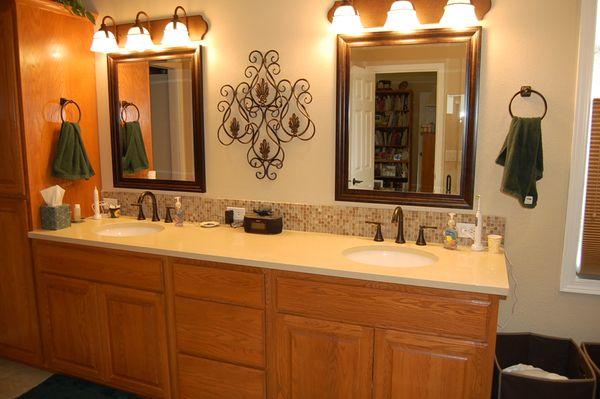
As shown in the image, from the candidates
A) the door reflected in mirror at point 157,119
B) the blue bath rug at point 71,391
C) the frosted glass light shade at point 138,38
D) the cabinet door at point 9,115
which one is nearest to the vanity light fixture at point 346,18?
the door reflected in mirror at point 157,119

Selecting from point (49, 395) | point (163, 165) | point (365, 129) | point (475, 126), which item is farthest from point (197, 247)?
point (475, 126)

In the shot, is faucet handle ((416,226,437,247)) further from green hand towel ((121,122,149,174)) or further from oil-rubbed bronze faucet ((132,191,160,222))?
green hand towel ((121,122,149,174))

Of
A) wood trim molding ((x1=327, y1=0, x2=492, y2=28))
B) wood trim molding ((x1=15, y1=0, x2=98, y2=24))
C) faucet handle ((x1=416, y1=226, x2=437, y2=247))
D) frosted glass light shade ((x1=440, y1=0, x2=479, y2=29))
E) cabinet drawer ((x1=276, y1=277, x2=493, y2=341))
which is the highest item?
wood trim molding ((x1=15, y1=0, x2=98, y2=24))

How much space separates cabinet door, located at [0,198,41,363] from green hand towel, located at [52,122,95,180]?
0.28 meters

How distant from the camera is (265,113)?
2607 mm

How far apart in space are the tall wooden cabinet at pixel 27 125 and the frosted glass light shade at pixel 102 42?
17cm

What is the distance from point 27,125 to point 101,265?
917mm

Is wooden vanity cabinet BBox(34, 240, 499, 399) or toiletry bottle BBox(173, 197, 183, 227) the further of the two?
toiletry bottle BBox(173, 197, 183, 227)

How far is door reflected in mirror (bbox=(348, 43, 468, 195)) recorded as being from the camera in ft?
7.29

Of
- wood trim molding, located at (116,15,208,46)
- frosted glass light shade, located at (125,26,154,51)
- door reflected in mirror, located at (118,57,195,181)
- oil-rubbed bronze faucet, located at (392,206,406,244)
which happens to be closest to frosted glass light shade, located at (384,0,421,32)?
oil-rubbed bronze faucet, located at (392,206,406,244)

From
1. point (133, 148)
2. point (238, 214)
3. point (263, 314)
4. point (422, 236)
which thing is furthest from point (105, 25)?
point (422, 236)

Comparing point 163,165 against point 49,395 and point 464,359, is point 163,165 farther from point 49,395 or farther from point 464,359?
point 464,359

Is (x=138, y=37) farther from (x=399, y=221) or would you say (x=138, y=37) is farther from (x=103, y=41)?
(x=399, y=221)

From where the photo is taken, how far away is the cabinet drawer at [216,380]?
84.9 inches
